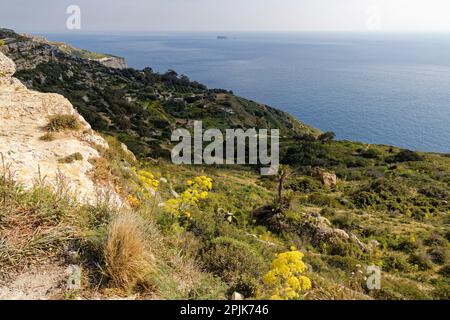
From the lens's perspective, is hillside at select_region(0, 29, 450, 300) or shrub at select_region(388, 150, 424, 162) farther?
shrub at select_region(388, 150, 424, 162)

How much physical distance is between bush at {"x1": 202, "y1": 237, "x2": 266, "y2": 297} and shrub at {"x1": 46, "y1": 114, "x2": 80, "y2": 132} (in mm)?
Result: 6459

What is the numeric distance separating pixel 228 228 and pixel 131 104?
48.2m

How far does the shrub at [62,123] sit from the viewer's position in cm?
948

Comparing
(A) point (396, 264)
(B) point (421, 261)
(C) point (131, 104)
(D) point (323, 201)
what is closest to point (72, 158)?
(A) point (396, 264)

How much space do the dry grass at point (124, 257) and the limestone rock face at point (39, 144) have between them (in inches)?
67.7

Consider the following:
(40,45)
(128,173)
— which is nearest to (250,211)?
(128,173)

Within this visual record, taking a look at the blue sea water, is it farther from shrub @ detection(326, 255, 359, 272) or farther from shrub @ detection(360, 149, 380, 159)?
shrub @ detection(326, 255, 359, 272)

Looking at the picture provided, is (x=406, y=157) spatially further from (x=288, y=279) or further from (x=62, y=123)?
(x=288, y=279)

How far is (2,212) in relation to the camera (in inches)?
159

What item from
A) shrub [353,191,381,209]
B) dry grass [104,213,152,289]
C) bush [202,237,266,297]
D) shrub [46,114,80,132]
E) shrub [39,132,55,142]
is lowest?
shrub [353,191,381,209]

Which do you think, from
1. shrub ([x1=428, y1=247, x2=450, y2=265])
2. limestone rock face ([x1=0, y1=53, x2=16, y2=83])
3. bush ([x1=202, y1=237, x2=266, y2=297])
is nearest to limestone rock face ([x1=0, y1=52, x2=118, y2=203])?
limestone rock face ([x1=0, y1=53, x2=16, y2=83])

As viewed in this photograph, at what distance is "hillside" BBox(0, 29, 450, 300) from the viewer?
12.6 feet

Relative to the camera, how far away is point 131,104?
52969mm
